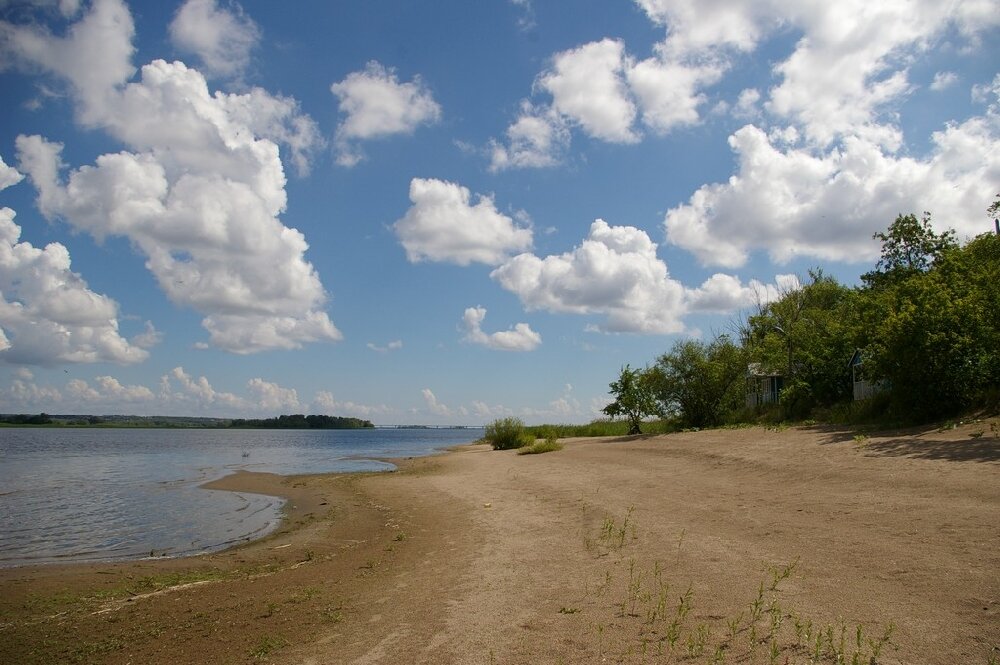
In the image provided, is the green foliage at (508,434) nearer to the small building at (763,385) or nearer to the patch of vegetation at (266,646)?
the small building at (763,385)

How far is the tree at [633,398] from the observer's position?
1442 inches

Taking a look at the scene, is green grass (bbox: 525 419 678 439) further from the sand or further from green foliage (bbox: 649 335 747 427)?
the sand

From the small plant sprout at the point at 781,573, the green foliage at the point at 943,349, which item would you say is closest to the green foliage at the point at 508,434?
the green foliage at the point at 943,349

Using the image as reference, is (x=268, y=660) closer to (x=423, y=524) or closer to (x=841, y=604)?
(x=841, y=604)

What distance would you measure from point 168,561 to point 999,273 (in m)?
25.0

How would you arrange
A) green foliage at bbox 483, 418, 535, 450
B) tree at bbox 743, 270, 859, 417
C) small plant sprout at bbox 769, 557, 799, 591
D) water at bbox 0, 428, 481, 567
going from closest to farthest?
small plant sprout at bbox 769, 557, 799, 591
water at bbox 0, 428, 481, 567
tree at bbox 743, 270, 859, 417
green foliage at bbox 483, 418, 535, 450

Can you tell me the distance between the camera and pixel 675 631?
5531 mm

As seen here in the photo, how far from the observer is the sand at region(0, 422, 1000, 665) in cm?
546

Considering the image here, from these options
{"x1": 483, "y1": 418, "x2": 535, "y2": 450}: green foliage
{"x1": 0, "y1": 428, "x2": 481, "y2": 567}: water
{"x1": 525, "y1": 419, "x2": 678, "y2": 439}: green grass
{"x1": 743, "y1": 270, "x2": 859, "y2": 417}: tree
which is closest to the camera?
{"x1": 0, "y1": 428, "x2": 481, "y2": 567}: water

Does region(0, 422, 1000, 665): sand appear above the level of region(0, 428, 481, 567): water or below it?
above

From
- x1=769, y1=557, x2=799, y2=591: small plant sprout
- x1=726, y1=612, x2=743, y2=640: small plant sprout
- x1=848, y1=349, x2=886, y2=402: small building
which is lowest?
x1=726, y1=612, x2=743, y2=640: small plant sprout

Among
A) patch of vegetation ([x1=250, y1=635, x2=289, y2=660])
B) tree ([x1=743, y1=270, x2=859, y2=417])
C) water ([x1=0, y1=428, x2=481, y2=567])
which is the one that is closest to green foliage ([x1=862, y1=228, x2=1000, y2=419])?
tree ([x1=743, y1=270, x2=859, y2=417])

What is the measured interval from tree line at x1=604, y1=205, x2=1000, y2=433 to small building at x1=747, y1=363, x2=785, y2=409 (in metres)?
0.22

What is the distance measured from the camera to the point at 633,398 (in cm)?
3700
